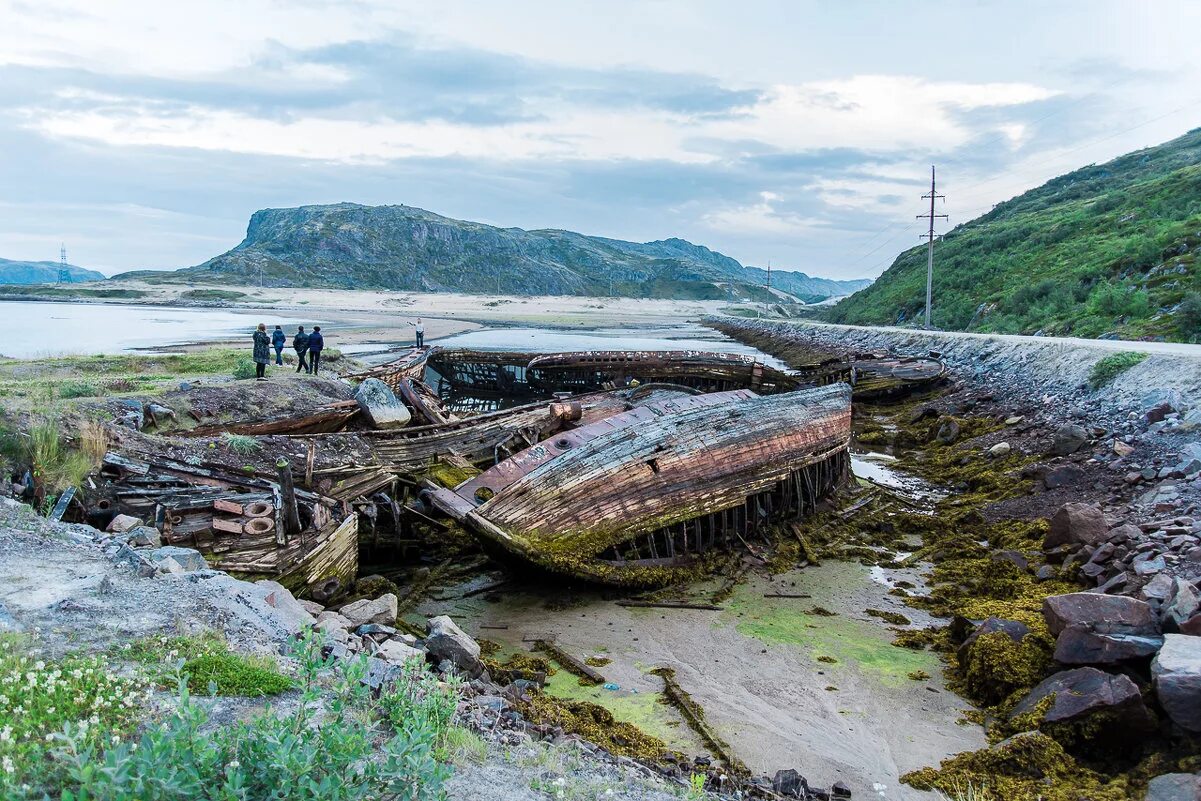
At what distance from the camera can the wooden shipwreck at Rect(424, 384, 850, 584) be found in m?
11.9

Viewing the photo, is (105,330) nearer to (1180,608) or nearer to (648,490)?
(648,490)

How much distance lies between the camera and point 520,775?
16.3 feet

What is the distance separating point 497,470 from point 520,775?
28.5 feet

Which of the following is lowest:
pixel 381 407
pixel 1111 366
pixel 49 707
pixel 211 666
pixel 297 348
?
pixel 211 666

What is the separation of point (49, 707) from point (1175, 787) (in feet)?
27.9

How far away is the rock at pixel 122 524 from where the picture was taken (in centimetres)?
961

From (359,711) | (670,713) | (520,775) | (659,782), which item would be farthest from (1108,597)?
(359,711)

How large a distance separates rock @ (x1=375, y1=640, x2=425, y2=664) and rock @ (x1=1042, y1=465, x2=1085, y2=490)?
46.3ft

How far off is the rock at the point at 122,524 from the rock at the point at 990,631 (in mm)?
11183

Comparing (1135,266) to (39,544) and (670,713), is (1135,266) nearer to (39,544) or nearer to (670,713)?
(670,713)

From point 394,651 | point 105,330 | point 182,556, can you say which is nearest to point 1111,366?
point 394,651

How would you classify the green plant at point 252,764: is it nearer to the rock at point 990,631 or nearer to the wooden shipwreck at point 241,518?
the wooden shipwreck at point 241,518

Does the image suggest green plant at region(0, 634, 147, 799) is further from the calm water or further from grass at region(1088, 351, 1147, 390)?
the calm water

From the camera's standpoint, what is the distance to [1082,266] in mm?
43969
